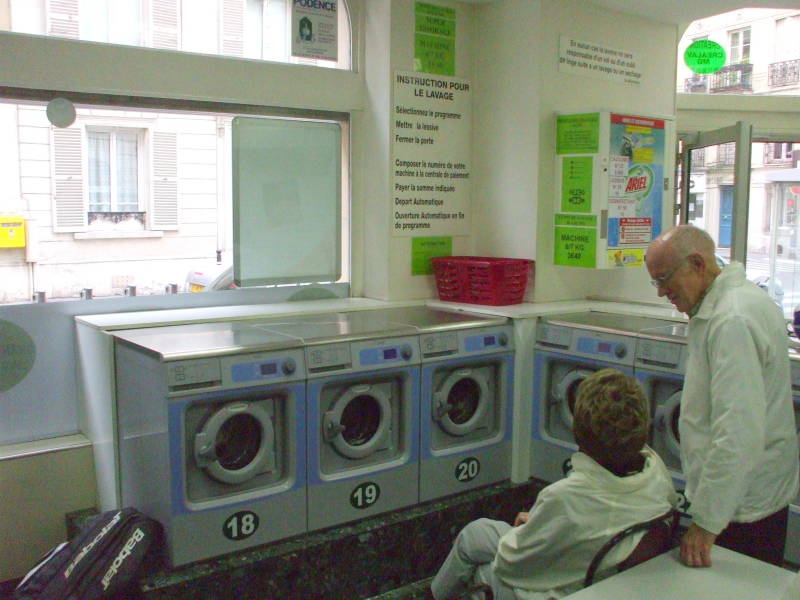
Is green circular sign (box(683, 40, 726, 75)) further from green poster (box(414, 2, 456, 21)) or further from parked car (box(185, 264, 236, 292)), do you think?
parked car (box(185, 264, 236, 292))

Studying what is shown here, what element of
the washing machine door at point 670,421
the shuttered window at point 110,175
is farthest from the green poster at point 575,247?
the shuttered window at point 110,175

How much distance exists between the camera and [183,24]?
4.12 meters

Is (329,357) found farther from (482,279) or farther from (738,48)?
(738,48)

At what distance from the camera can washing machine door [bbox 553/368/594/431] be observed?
4140 mm

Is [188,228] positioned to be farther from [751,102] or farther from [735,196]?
[751,102]

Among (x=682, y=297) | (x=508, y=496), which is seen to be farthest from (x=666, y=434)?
(x=682, y=297)

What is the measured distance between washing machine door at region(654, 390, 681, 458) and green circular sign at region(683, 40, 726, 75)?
9.03ft

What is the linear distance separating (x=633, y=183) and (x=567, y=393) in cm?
137

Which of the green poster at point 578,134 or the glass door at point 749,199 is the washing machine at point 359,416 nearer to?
the green poster at point 578,134

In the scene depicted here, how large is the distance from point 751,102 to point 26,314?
4.74 m

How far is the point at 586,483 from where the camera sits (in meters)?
2.17

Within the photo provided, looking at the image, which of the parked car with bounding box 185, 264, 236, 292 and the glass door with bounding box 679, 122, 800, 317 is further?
the glass door with bounding box 679, 122, 800, 317

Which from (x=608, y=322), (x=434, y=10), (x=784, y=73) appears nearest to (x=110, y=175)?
(x=434, y=10)

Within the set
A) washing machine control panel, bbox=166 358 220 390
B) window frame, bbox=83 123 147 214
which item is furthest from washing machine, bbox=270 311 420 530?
window frame, bbox=83 123 147 214
